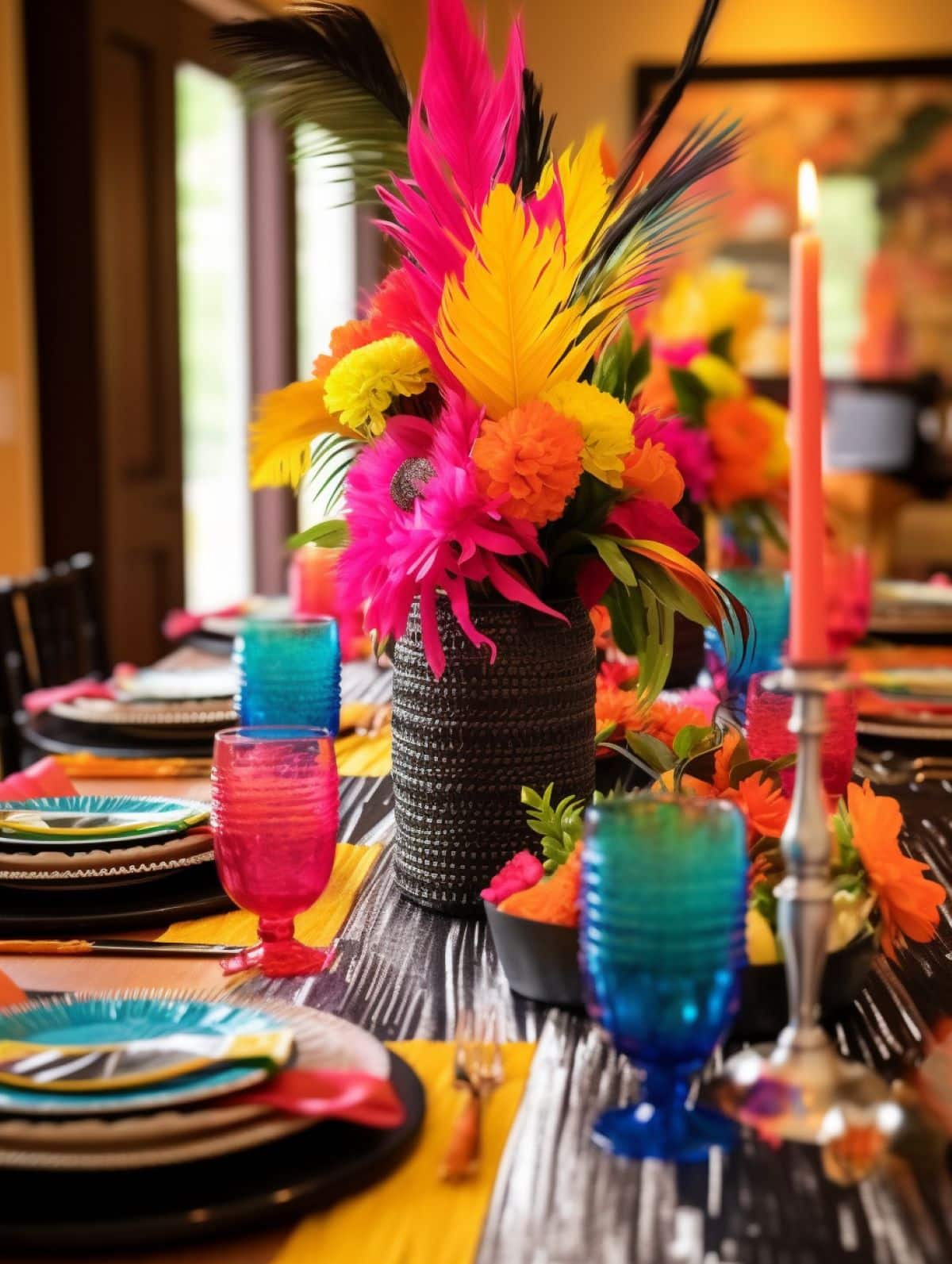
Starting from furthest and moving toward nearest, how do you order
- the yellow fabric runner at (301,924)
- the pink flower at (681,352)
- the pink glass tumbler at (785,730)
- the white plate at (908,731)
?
the pink flower at (681,352)
the white plate at (908,731)
the pink glass tumbler at (785,730)
the yellow fabric runner at (301,924)

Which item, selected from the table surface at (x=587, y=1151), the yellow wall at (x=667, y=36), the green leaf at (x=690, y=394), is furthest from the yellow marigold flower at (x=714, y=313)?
the yellow wall at (x=667, y=36)

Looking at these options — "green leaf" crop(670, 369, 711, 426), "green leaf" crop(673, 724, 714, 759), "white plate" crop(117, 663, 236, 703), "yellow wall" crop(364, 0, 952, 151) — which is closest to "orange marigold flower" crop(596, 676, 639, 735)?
"green leaf" crop(673, 724, 714, 759)

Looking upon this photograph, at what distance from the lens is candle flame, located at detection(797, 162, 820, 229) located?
0.69 m

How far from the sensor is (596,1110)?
722mm

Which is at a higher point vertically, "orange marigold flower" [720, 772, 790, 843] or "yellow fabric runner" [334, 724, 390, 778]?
"orange marigold flower" [720, 772, 790, 843]

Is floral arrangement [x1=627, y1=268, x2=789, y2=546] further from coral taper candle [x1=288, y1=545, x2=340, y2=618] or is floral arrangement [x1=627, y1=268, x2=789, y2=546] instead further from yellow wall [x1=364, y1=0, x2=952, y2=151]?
yellow wall [x1=364, y1=0, x2=952, y2=151]

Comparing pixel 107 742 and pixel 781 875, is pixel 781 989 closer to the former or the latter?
pixel 781 875

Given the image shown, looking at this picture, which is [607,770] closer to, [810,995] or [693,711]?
[693,711]

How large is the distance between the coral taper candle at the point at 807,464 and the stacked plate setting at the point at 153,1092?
267mm

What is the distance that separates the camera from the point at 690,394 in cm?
224

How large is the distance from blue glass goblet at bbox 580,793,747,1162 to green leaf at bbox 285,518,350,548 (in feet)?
1.60

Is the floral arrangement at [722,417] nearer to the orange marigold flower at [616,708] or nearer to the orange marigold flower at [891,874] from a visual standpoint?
the orange marigold flower at [616,708]

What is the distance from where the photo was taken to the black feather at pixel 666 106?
3.21 feet

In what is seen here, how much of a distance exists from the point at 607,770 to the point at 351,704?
0.47m
